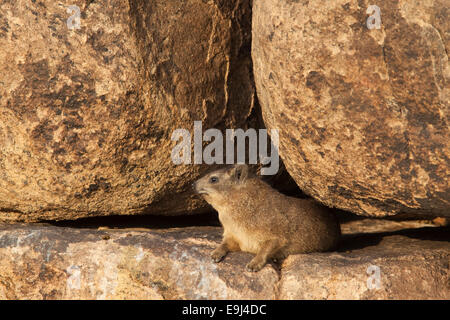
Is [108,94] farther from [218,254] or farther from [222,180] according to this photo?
[218,254]

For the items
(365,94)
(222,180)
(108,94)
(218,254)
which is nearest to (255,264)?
(218,254)

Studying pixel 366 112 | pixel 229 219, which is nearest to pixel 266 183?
pixel 229 219

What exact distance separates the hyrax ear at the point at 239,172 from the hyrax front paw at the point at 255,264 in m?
1.10

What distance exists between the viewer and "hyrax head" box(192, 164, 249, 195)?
658 centimetres

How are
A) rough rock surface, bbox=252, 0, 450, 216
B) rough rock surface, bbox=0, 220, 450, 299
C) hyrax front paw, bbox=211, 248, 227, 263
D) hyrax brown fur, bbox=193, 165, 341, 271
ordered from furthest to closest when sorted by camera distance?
hyrax brown fur, bbox=193, 165, 341, 271 < hyrax front paw, bbox=211, 248, 227, 263 < rough rock surface, bbox=0, 220, 450, 299 < rough rock surface, bbox=252, 0, 450, 216

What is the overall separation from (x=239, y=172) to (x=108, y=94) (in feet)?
5.81

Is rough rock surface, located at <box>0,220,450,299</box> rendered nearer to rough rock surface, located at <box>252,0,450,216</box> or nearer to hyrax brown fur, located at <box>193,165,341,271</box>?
hyrax brown fur, located at <box>193,165,341,271</box>

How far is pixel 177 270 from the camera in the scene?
5758 millimetres

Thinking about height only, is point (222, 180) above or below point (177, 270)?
above

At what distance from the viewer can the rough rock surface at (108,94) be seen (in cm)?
584

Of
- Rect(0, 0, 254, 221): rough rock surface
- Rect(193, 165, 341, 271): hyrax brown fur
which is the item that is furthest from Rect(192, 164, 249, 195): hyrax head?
Rect(0, 0, 254, 221): rough rock surface

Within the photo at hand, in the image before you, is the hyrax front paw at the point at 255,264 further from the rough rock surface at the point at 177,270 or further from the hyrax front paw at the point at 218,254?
the hyrax front paw at the point at 218,254
